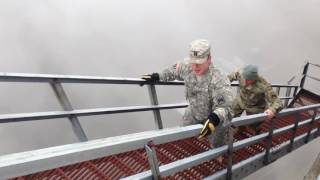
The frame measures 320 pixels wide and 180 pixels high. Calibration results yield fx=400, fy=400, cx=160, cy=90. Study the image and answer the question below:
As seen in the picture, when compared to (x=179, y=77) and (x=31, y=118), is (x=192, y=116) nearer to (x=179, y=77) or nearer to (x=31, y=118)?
(x=179, y=77)

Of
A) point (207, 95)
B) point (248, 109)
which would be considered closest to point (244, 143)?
point (207, 95)

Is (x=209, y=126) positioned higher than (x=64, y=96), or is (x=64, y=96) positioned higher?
(x=64, y=96)

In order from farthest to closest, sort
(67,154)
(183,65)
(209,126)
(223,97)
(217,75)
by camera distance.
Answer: (183,65)
(217,75)
(223,97)
(209,126)
(67,154)

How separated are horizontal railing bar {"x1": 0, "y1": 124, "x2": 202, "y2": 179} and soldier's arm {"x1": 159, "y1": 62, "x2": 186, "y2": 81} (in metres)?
1.53

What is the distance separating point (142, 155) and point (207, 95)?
2.88ft

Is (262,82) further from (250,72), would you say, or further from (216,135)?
(216,135)

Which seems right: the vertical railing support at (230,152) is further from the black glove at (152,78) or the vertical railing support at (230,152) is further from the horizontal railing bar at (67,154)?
the black glove at (152,78)

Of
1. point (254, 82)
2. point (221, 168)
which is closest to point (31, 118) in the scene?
point (221, 168)

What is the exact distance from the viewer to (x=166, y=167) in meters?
3.00

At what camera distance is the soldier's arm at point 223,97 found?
146 inches

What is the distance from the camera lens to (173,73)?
179 inches

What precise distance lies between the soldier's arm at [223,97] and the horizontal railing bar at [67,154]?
101 centimetres

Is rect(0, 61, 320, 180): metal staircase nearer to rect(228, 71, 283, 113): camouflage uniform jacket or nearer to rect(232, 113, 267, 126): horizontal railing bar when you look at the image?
rect(232, 113, 267, 126): horizontal railing bar

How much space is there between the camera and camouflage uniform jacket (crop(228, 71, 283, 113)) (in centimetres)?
541
